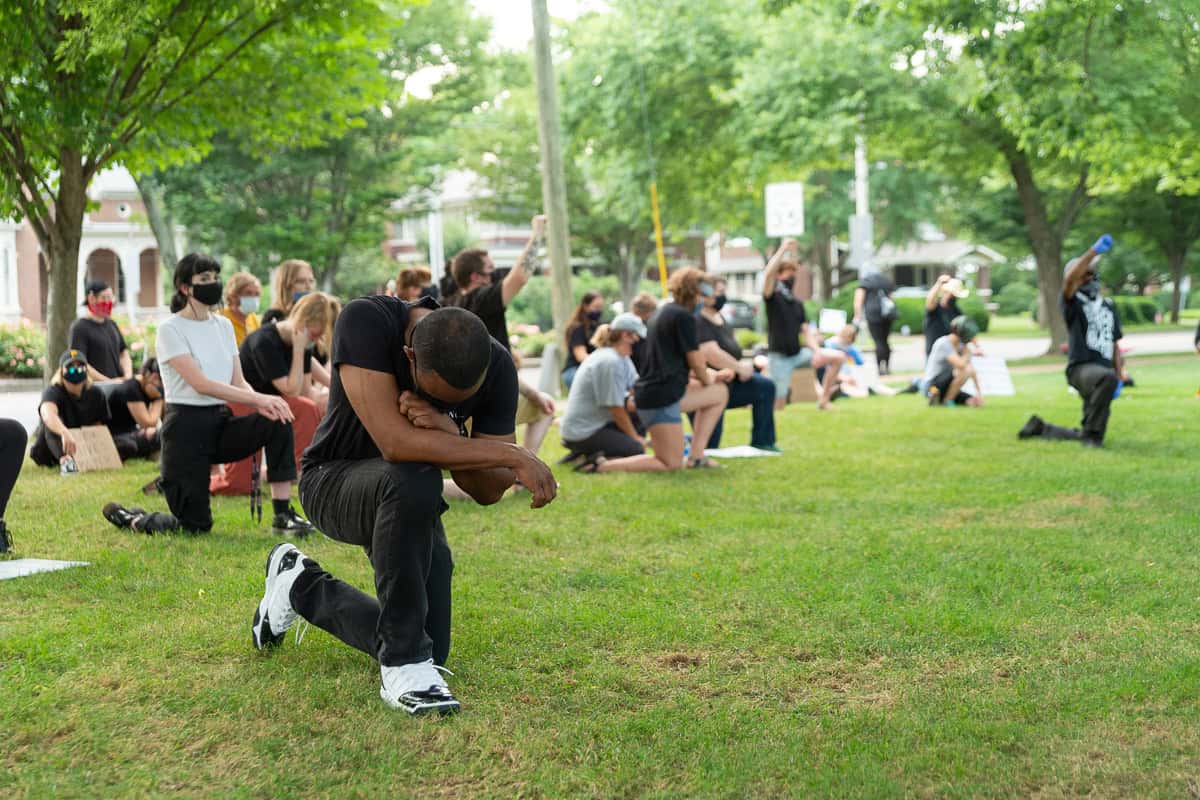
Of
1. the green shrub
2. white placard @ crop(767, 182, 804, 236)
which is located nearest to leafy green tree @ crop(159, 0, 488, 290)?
white placard @ crop(767, 182, 804, 236)

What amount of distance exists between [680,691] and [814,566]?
2.26 metres

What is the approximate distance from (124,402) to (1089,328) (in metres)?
8.69

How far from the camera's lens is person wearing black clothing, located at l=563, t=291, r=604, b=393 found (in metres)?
12.8

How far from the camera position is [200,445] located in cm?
752

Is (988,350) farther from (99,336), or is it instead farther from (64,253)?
(99,336)

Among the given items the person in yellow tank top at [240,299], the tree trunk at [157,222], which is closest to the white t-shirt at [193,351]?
the person in yellow tank top at [240,299]

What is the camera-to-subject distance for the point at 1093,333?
11688 mm

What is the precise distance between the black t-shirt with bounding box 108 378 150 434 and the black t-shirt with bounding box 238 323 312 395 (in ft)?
9.77

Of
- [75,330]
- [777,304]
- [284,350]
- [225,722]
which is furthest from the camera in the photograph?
[777,304]

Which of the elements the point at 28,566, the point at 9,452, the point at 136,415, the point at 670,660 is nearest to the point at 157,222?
the point at 136,415

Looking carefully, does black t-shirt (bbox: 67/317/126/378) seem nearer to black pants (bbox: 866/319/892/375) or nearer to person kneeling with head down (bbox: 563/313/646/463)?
person kneeling with head down (bbox: 563/313/646/463)

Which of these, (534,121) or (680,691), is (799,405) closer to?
(680,691)

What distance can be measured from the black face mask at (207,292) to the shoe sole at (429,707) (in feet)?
12.2

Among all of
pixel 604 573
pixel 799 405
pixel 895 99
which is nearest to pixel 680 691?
pixel 604 573
